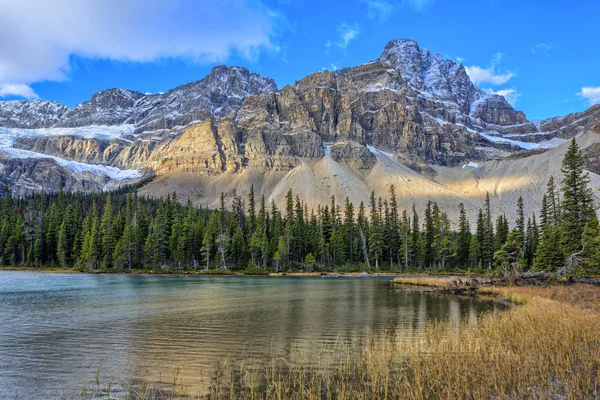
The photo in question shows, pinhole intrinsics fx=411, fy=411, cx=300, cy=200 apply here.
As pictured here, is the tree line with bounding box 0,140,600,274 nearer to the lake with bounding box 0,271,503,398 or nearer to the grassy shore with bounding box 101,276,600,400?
the lake with bounding box 0,271,503,398

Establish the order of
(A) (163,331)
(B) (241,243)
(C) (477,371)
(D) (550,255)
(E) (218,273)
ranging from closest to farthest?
(C) (477,371) → (A) (163,331) → (D) (550,255) → (E) (218,273) → (B) (241,243)

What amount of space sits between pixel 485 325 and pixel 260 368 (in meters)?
10.6

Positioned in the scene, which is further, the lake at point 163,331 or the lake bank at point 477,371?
the lake at point 163,331

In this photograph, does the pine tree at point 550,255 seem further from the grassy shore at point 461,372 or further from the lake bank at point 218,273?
the grassy shore at point 461,372

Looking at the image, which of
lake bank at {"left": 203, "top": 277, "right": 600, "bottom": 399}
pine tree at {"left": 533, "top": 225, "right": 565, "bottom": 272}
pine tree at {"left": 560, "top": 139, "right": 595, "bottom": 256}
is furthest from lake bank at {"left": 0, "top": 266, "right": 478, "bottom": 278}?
lake bank at {"left": 203, "top": 277, "right": 600, "bottom": 399}

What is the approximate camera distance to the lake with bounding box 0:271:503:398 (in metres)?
14.8

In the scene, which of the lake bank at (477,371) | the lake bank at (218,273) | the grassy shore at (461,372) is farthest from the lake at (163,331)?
the lake bank at (218,273)

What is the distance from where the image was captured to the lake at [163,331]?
14.8 m

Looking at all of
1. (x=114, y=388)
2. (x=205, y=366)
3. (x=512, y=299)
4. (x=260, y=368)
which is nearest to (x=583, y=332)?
(x=260, y=368)

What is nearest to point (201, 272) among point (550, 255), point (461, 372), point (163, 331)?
point (550, 255)

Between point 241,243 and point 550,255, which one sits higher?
point 241,243

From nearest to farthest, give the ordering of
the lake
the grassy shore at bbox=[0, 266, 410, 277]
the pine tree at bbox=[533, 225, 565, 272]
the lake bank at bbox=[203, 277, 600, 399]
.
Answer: the lake bank at bbox=[203, 277, 600, 399] → the lake → the pine tree at bbox=[533, 225, 565, 272] → the grassy shore at bbox=[0, 266, 410, 277]

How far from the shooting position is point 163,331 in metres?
23.0

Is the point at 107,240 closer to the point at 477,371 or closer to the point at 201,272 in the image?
the point at 201,272
